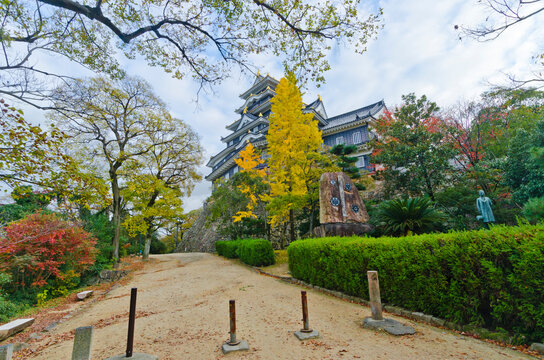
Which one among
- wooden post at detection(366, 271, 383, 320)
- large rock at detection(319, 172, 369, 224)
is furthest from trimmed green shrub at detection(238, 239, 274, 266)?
wooden post at detection(366, 271, 383, 320)

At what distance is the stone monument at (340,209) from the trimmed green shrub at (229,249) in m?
7.50

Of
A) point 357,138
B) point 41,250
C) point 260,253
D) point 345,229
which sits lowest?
point 260,253

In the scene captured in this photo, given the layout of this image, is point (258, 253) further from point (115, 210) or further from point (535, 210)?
point (535, 210)

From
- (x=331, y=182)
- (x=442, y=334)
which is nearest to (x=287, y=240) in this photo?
(x=331, y=182)

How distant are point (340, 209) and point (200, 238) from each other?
945 inches

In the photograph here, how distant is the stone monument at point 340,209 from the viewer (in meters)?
9.52

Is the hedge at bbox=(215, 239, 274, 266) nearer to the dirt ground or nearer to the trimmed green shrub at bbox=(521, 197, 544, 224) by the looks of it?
the dirt ground

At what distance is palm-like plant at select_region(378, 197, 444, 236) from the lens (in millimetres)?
8430

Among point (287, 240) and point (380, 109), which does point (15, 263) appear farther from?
point (380, 109)

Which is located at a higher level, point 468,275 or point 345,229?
point 345,229

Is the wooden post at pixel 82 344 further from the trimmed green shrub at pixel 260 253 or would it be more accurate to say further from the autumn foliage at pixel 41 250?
the trimmed green shrub at pixel 260 253

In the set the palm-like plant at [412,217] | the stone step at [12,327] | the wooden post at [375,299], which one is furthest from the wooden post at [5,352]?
the palm-like plant at [412,217]

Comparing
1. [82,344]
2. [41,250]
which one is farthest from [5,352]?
[41,250]

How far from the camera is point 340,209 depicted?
31.8 ft
